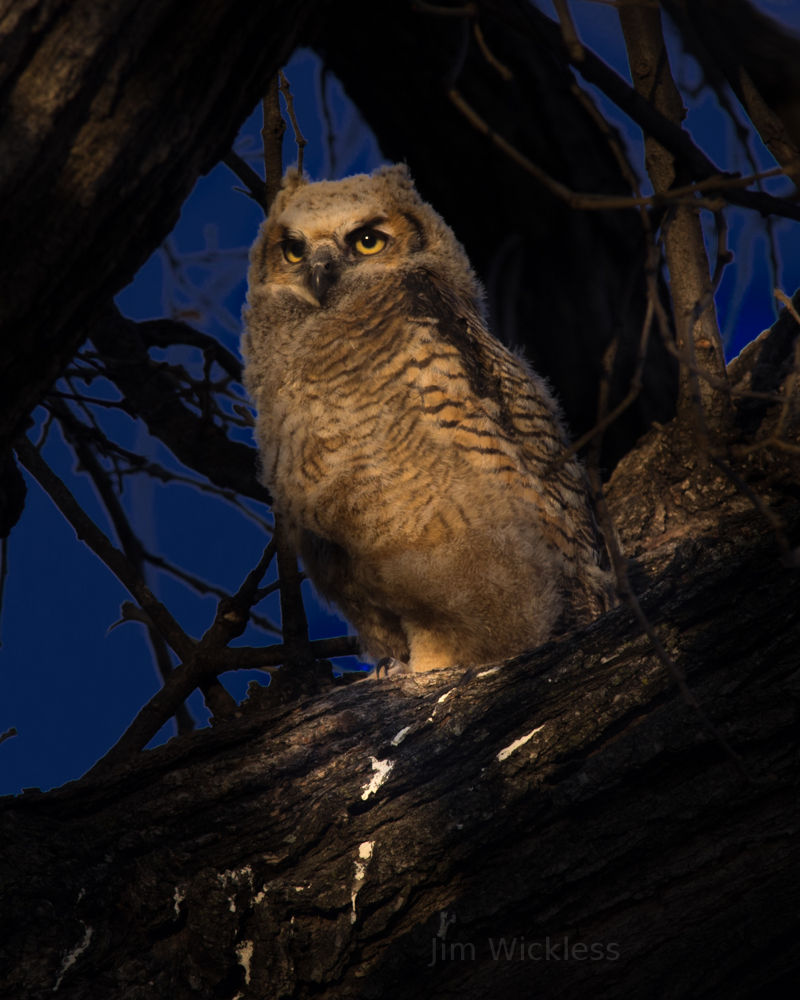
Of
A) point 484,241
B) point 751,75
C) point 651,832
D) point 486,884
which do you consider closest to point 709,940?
point 651,832

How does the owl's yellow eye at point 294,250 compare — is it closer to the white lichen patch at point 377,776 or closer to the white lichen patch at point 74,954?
the white lichen patch at point 377,776

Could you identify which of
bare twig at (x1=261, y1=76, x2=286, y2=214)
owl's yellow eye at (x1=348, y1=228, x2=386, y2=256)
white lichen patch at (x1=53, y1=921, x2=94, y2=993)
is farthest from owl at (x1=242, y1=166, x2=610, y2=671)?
white lichen patch at (x1=53, y1=921, x2=94, y2=993)

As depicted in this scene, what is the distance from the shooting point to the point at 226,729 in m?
1.81

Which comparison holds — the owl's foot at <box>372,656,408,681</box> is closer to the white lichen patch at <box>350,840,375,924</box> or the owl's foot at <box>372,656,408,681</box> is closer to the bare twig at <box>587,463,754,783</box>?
the white lichen patch at <box>350,840,375,924</box>

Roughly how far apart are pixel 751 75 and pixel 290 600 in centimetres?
188

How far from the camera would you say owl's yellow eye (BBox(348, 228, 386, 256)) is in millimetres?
2764

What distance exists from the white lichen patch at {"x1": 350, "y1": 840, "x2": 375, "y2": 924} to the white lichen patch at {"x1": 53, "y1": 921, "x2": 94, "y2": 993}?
0.45m

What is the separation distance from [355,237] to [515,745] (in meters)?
1.80

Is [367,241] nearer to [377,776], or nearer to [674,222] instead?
[674,222]

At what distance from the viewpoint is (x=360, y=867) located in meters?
1.50

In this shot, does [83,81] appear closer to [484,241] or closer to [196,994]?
[196,994]

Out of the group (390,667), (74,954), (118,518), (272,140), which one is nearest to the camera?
(74,954)

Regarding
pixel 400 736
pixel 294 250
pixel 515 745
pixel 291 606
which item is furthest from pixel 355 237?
pixel 515 745

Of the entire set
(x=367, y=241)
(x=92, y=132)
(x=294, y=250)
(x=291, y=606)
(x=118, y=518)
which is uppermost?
(x=294, y=250)
